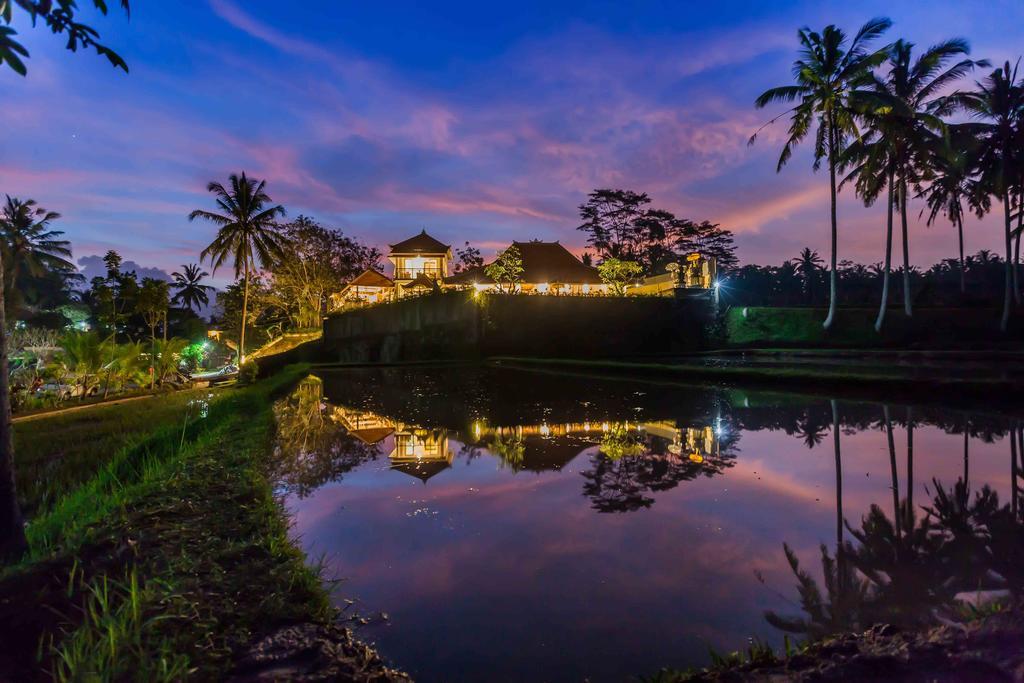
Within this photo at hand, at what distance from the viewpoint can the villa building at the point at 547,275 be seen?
123ft

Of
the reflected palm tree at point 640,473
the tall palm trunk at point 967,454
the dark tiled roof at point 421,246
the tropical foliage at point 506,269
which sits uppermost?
the dark tiled roof at point 421,246

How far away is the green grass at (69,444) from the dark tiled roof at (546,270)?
2566 cm

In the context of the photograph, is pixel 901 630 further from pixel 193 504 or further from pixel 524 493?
pixel 193 504

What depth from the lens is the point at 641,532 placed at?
4.18 m

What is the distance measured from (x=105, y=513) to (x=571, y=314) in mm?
24640


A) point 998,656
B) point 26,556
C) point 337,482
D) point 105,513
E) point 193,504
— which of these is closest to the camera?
point 998,656

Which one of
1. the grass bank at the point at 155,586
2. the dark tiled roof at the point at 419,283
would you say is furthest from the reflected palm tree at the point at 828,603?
the dark tiled roof at the point at 419,283

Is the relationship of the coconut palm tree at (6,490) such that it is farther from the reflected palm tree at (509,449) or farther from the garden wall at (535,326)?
the garden wall at (535,326)

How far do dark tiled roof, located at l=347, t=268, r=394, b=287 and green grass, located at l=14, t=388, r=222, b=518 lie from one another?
3184 centimetres

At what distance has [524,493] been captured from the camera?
5332 millimetres

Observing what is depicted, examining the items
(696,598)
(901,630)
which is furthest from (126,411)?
(901,630)

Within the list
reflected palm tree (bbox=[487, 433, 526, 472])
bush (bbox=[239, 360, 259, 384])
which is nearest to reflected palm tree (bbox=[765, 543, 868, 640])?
reflected palm tree (bbox=[487, 433, 526, 472])

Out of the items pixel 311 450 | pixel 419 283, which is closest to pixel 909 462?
pixel 311 450

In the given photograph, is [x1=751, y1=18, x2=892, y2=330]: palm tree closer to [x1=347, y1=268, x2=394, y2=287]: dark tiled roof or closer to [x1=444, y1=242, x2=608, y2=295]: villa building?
[x1=444, y1=242, x2=608, y2=295]: villa building
